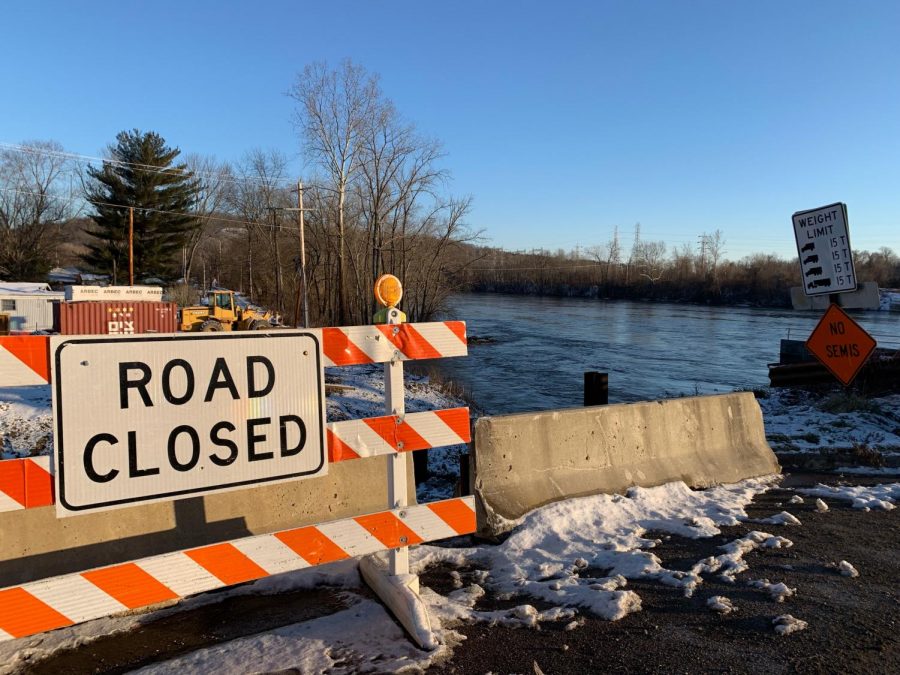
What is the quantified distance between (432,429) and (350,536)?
692 mm

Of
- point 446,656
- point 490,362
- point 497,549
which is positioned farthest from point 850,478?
point 490,362

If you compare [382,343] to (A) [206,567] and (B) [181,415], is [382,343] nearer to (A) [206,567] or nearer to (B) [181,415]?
(B) [181,415]

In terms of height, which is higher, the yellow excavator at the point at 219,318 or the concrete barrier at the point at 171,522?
the yellow excavator at the point at 219,318

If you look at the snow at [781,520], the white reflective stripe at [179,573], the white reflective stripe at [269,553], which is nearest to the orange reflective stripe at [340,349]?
the white reflective stripe at [269,553]

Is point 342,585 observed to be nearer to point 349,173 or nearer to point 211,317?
point 211,317

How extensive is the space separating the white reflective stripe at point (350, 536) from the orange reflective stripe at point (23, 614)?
1.13m

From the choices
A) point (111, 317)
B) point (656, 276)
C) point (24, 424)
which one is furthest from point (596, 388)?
point (656, 276)

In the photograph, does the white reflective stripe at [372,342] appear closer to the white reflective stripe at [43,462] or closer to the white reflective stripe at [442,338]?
the white reflective stripe at [442,338]

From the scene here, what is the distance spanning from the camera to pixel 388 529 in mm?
3229

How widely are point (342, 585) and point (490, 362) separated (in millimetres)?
25384

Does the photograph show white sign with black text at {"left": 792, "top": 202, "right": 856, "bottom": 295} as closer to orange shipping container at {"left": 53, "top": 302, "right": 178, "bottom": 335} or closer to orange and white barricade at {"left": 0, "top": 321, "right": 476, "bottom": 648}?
orange and white barricade at {"left": 0, "top": 321, "right": 476, "bottom": 648}

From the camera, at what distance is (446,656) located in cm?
299

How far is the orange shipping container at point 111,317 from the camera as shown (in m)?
30.7

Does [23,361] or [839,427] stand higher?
[23,361]
